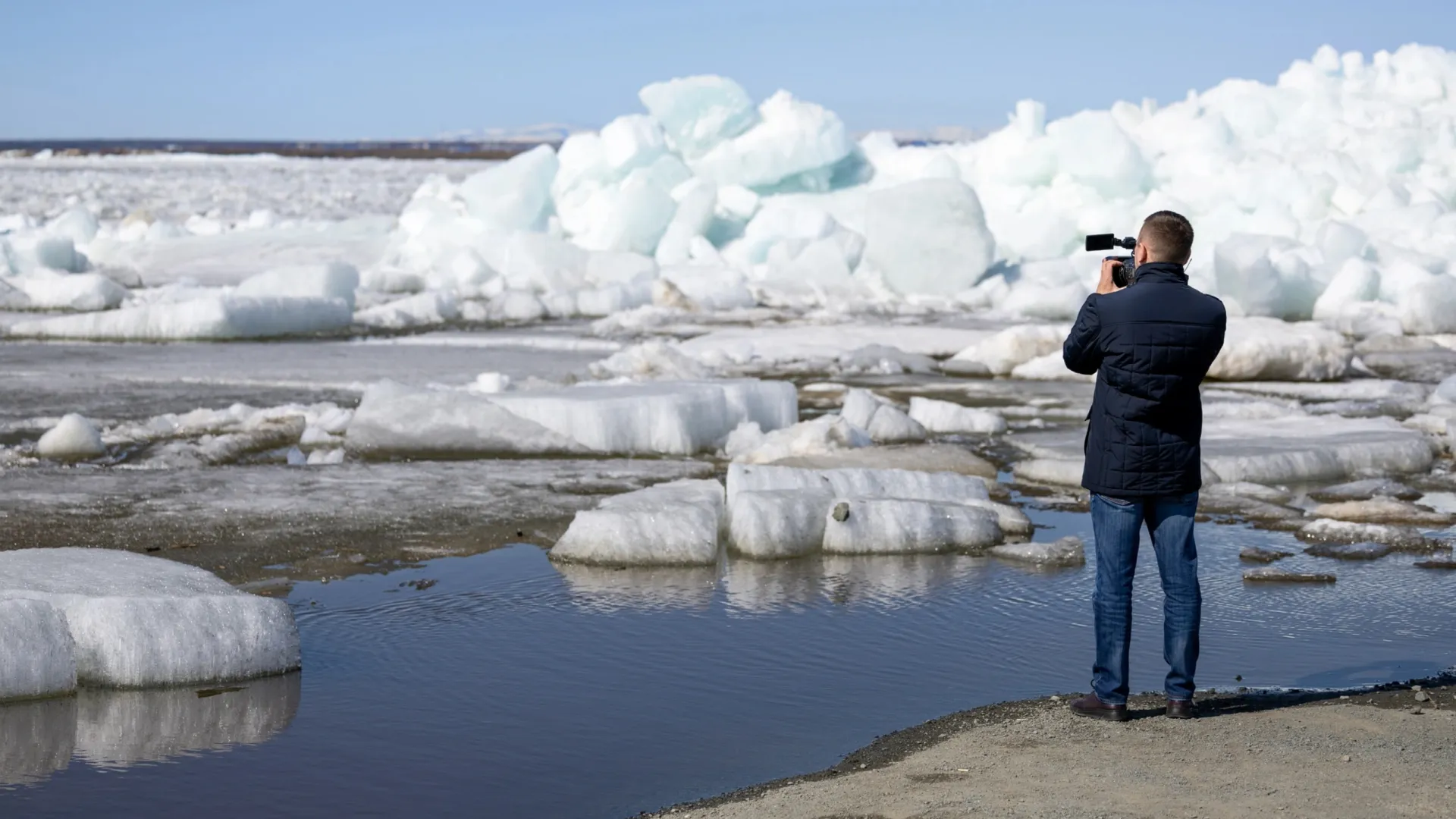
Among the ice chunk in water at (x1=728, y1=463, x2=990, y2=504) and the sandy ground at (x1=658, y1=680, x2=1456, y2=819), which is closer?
the sandy ground at (x1=658, y1=680, x2=1456, y2=819)

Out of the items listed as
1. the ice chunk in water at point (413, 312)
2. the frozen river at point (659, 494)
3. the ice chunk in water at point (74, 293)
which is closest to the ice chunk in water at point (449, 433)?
the frozen river at point (659, 494)

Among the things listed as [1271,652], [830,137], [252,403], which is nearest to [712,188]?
[830,137]

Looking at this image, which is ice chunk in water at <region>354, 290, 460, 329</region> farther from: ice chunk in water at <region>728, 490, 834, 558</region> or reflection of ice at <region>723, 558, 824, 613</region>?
reflection of ice at <region>723, 558, 824, 613</region>

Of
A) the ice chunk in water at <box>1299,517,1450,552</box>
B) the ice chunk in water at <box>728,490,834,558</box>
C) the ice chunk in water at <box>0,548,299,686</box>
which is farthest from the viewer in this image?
the ice chunk in water at <box>1299,517,1450,552</box>

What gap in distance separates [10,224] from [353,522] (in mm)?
24084

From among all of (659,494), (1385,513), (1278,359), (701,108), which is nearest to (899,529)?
(659,494)

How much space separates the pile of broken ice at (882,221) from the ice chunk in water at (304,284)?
0.10 ft

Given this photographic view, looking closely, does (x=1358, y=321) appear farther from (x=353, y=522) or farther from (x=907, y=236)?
(x=353, y=522)

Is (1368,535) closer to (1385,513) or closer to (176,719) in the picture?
(1385,513)

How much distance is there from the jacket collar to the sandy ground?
3.21ft

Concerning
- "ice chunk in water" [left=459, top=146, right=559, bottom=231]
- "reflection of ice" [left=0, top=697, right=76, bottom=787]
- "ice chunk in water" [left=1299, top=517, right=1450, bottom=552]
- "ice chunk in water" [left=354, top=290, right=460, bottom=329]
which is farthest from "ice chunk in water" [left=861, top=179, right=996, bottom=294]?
"reflection of ice" [left=0, top=697, right=76, bottom=787]

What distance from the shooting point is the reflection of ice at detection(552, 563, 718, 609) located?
16.8ft

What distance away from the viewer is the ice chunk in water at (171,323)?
13.5 metres

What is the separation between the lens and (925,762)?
3.32 metres
